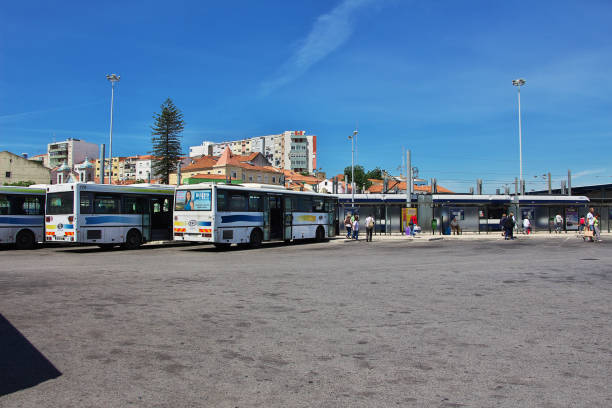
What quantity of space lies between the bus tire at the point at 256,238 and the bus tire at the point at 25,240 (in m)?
9.76

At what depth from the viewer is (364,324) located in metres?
6.63

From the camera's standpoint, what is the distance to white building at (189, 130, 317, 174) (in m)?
157

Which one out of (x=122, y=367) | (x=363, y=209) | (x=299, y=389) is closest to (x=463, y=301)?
(x=299, y=389)

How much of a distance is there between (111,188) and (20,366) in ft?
56.6

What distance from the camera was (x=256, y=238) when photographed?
22.5 meters

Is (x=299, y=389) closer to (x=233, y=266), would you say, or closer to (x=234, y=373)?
(x=234, y=373)

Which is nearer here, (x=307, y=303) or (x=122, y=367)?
(x=122, y=367)

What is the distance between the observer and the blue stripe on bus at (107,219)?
65.4 ft

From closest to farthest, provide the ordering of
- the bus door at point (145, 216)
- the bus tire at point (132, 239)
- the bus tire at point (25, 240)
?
the bus tire at point (25, 240)
the bus tire at point (132, 239)
the bus door at point (145, 216)

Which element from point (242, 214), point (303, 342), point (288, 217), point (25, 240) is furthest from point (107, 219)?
point (303, 342)

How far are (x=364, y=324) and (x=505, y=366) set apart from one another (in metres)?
2.17

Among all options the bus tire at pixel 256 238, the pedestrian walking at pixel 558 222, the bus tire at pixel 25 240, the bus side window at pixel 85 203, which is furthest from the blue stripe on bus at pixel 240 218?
the pedestrian walking at pixel 558 222

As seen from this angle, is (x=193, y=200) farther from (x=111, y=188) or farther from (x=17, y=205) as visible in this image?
(x=17, y=205)

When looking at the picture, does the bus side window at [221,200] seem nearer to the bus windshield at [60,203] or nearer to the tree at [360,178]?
the bus windshield at [60,203]
